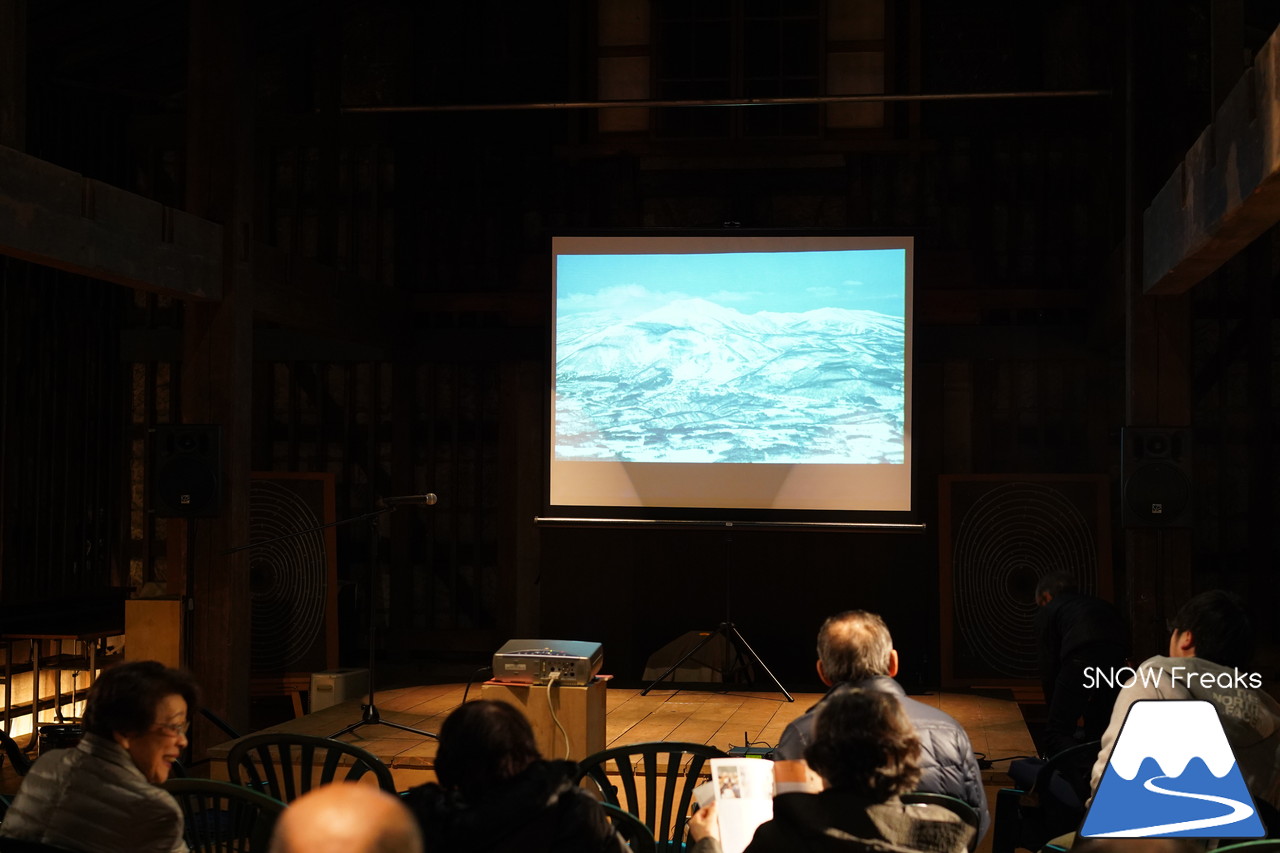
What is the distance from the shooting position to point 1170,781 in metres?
2.71

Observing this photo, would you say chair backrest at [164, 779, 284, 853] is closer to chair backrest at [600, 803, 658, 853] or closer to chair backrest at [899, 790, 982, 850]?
chair backrest at [600, 803, 658, 853]

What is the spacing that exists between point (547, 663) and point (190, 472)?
2240 millimetres

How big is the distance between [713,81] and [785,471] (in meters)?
2.85

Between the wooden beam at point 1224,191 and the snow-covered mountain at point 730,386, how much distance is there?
1.63 meters

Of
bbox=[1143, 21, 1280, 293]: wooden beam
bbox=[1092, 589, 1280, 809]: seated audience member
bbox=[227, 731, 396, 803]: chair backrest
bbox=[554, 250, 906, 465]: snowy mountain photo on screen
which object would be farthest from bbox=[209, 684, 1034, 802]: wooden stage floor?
bbox=[1143, 21, 1280, 293]: wooden beam

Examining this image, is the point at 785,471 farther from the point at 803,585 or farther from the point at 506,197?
the point at 506,197

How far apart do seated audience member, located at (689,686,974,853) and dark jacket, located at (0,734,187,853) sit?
1.38m

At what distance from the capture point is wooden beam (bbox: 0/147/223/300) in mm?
4836

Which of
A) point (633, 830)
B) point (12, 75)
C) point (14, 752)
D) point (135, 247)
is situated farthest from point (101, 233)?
point (633, 830)

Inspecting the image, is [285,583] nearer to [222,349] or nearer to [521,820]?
[222,349]

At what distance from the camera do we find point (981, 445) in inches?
343

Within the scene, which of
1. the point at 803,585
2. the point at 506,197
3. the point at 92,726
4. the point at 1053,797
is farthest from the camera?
the point at 506,197

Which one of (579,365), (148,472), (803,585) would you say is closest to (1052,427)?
(803,585)

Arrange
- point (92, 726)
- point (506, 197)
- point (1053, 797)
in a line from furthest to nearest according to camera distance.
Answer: point (506, 197)
point (1053, 797)
point (92, 726)
